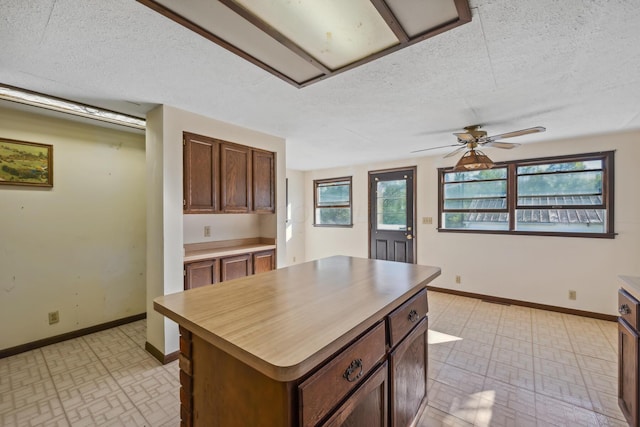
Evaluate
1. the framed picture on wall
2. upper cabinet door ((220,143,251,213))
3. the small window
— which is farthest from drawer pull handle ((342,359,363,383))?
the small window

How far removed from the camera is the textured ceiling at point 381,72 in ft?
4.36

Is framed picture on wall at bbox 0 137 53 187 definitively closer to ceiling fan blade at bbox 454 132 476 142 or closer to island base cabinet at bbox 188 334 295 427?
island base cabinet at bbox 188 334 295 427

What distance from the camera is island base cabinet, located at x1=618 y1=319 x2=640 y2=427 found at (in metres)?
1.52

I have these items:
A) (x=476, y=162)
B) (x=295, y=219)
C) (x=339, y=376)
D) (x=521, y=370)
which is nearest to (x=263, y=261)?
(x=339, y=376)

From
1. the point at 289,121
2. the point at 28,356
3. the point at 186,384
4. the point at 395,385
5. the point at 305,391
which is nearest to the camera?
the point at 305,391

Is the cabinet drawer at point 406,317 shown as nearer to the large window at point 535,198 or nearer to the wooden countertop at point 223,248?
the wooden countertop at point 223,248

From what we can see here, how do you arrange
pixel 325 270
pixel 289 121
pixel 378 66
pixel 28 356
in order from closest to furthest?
pixel 378 66
pixel 325 270
pixel 28 356
pixel 289 121

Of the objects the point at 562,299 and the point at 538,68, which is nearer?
the point at 538,68

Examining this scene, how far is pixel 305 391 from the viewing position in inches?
32.0

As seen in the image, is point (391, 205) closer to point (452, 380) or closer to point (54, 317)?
point (452, 380)

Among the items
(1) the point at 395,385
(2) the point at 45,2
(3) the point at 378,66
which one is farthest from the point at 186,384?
(3) the point at 378,66

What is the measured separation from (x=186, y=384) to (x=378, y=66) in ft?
6.66

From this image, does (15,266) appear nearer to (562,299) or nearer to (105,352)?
(105,352)

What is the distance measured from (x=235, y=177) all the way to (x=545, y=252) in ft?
13.6
